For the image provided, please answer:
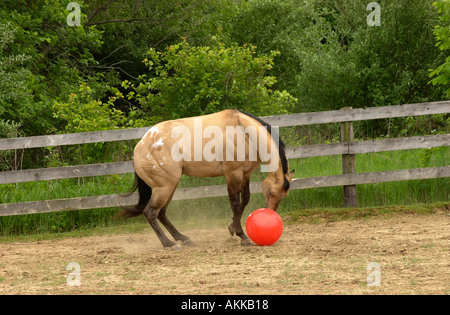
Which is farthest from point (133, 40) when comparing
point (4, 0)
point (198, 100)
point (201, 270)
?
point (201, 270)

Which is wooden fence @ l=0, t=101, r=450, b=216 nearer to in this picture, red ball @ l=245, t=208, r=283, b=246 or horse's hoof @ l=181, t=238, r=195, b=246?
horse's hoof @ l=181, t=238, r=195, b=246

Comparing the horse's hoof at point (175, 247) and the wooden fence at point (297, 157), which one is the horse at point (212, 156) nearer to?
the horse's hoof at point (175, 247)

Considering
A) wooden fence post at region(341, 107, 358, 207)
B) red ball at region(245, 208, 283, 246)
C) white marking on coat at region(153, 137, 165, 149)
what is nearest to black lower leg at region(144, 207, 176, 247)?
white marking on coat at region(153, 137, 165, 149)

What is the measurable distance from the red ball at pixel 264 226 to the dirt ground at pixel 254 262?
0.14m

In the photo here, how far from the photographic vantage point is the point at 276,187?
657cm

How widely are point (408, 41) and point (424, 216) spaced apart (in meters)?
6.98

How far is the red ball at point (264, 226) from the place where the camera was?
6.20 meters

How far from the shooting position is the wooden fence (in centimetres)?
790

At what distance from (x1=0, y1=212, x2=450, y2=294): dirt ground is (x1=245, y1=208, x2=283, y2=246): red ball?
14 centimetres

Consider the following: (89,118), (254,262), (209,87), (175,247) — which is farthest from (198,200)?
(254,262)

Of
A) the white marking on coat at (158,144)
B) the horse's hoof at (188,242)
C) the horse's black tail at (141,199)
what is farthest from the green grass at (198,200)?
the white marking on coat at (158,144)

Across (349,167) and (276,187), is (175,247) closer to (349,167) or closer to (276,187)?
(276,187)

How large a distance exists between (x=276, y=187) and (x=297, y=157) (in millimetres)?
1758

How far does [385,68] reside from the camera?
46.1 feet
